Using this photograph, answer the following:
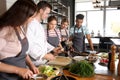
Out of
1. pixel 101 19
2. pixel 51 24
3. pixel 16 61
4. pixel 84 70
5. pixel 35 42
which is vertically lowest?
pixel 84 70

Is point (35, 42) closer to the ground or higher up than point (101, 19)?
closer to the ground

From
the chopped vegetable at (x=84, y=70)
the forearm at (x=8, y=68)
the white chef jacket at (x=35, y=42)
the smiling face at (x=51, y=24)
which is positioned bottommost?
the chopped vegetable at (x=84, y=70)

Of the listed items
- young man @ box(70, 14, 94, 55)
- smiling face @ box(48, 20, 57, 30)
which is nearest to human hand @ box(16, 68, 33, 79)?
smiling face @ box(48, 20, 57, 30)

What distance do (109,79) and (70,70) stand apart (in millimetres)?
370

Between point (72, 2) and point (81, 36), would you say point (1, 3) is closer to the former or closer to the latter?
point (81, 36)

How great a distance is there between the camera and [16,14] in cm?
129

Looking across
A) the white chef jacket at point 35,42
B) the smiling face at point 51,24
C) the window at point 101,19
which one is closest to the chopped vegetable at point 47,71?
the white chef jacket at point 35,42

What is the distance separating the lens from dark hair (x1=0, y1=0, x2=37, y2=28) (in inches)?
50.4

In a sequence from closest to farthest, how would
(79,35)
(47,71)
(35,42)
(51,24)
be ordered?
(47,71) → (35,42) → (51,24) → (79,35)

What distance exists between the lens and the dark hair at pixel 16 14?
1.28 m

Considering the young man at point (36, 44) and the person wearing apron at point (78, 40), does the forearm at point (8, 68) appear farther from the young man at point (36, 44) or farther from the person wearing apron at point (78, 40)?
the person wearing apron at point (78, 40)

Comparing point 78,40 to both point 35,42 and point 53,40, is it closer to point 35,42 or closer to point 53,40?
point 53,40

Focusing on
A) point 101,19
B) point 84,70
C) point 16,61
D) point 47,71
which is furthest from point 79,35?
point 101,19

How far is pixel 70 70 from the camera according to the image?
62.8 inches
